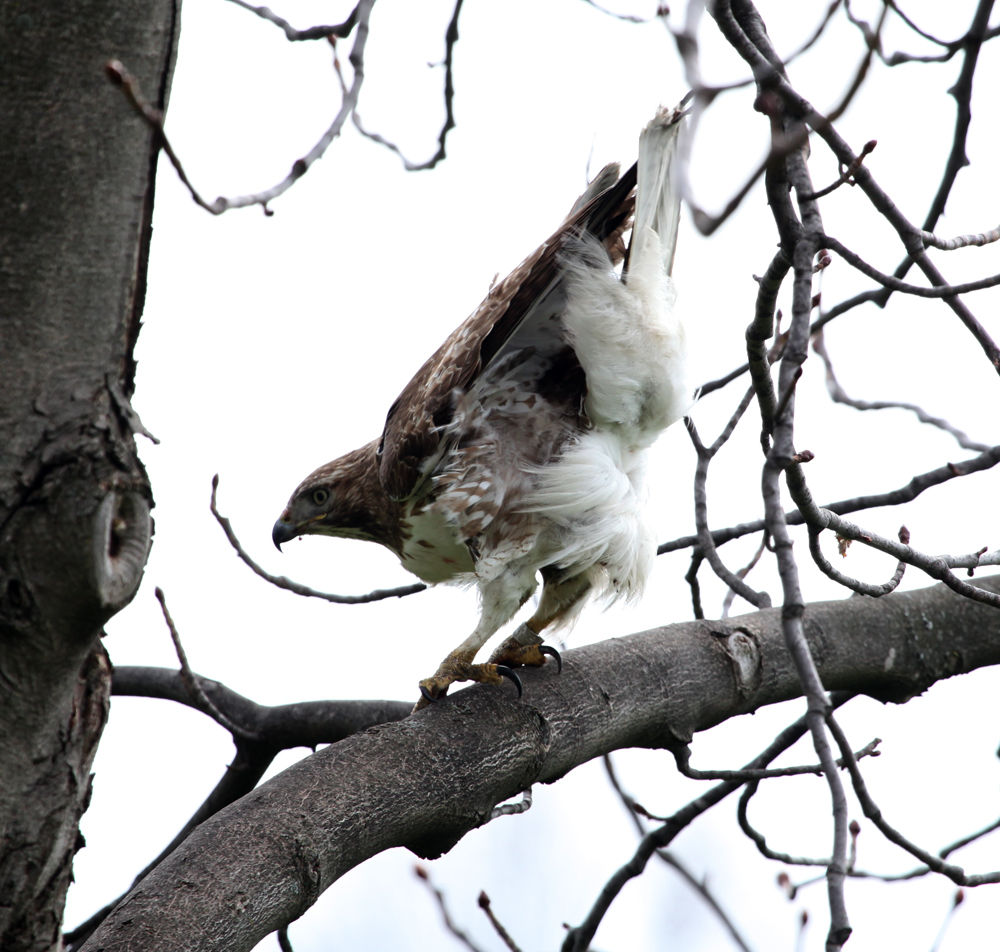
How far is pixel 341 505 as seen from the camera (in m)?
3.93

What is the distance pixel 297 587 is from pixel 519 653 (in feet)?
2.55

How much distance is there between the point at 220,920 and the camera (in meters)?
1.69

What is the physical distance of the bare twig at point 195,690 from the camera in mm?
2363

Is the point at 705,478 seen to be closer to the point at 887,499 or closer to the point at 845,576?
the point at 887,499

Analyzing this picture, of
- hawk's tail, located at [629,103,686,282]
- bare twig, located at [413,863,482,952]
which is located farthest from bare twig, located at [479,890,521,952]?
hawk's tail, located at [629,103,686,282]

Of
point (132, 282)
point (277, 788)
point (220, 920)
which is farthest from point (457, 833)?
point (132, 282)

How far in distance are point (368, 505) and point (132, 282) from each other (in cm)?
240

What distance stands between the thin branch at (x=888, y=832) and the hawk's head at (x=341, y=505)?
7.71 feet

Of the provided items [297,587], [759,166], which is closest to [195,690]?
[297,587]

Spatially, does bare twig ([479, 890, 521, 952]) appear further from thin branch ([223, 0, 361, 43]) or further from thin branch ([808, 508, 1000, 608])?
thin branch ([223, 0, 361, 43])

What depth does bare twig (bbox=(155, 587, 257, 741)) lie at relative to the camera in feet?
7.75

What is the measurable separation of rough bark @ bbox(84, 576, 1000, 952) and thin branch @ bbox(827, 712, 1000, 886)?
0.98m

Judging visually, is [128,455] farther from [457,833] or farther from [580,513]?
[580,513]

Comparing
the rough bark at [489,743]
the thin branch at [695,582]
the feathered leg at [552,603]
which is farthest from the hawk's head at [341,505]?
the rough bark at [489,743]
